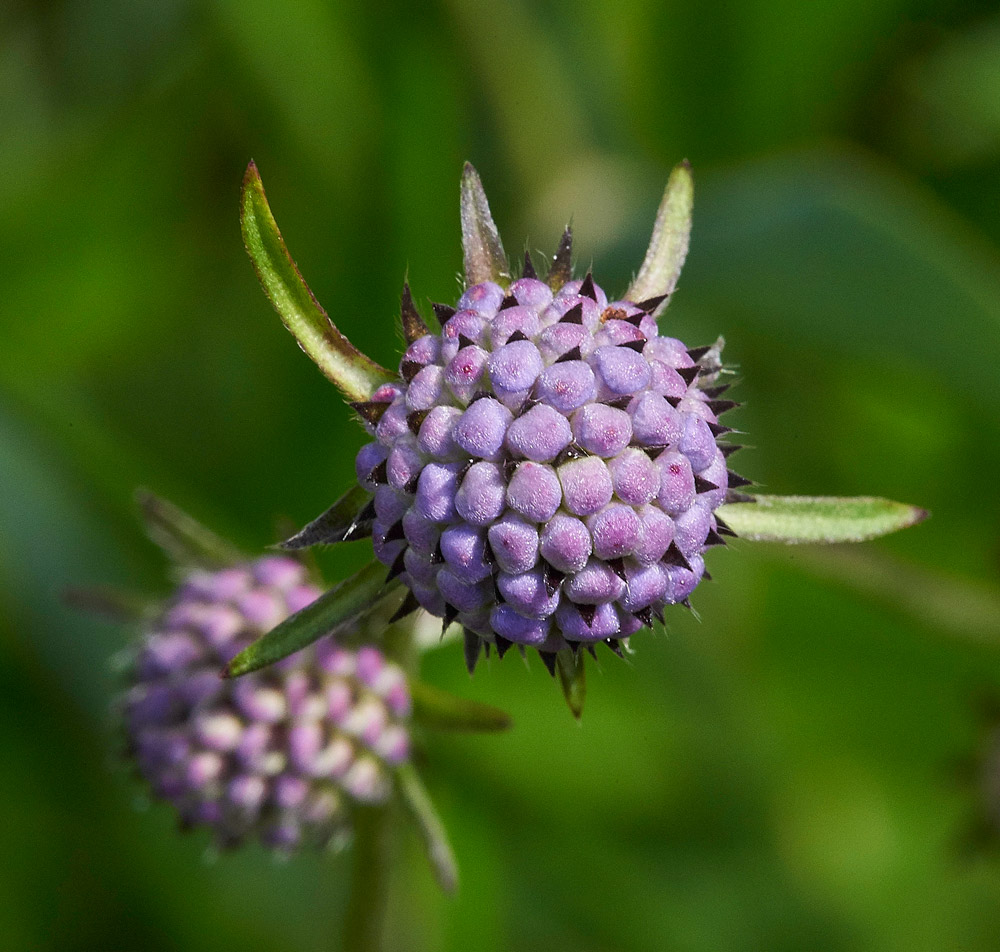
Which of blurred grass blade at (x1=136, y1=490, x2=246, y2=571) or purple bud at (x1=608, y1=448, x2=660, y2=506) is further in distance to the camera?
blurred grass blade at (x1=136, y1=490, x2=246, y2=571)

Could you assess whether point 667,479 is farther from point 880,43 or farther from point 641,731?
point 880,43

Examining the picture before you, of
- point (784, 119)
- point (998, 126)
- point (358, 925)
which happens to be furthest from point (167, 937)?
point (998, 126)

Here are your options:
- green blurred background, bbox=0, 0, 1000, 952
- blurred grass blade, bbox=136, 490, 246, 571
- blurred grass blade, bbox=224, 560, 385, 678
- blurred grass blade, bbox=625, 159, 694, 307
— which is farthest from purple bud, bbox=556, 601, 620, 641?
green blurred background, bbox=0, 0, 1000, 952

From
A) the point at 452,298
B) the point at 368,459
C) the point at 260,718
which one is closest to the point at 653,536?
the point at 368,459

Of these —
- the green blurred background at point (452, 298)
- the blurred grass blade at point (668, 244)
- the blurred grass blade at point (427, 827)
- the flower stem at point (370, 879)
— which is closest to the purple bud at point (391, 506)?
the blurred grass blade at point (668, 244)

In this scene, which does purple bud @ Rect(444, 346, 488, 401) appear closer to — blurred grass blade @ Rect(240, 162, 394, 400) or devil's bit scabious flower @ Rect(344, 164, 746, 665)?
devil's bit scabious flower @ Rect(344, 164, 746, 665)

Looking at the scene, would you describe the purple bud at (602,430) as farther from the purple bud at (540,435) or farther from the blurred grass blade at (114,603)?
the blurred grass blade at (114,603)

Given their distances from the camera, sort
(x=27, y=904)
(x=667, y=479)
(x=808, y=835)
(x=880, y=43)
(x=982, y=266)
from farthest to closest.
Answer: (x=880, y=43), (x=808, y=835), (x=27, y=904), (x=982, y=266), (x=667, y=479)
